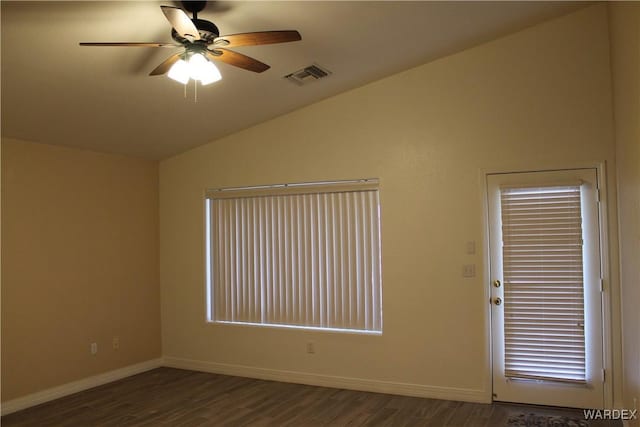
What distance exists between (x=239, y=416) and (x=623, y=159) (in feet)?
12.0

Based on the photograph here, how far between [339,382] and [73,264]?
3.01 m

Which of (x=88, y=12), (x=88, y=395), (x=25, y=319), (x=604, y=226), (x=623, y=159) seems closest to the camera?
(x=88, y=12)

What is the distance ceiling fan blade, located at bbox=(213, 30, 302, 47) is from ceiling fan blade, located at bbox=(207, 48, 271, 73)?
12 cm

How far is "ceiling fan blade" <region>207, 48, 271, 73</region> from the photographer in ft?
10.2

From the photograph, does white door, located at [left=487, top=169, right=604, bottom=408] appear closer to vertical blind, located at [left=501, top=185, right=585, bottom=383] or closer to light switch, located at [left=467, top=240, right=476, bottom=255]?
vertical blind, located at [left=501, top=185, right=585, bottom=383]

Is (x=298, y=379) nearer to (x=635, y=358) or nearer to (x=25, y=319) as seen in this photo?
(x=25, y=319)

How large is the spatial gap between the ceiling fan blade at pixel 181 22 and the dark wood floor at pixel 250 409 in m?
3.08

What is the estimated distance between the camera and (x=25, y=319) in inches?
183

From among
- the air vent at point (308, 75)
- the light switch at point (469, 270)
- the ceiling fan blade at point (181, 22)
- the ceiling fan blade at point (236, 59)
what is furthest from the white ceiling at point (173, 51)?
the light switch at point (469, 270)

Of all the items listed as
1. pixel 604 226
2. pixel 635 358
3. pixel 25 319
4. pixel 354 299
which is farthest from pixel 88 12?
pixel 604 226

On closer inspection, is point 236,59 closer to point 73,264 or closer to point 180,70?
point 180,70

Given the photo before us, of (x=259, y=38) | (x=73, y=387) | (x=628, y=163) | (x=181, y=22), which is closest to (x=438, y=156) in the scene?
(x=628, y=163)

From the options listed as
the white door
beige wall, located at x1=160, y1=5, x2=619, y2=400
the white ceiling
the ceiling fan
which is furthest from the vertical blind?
the ceiling fan

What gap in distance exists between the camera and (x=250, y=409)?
4.50 m
